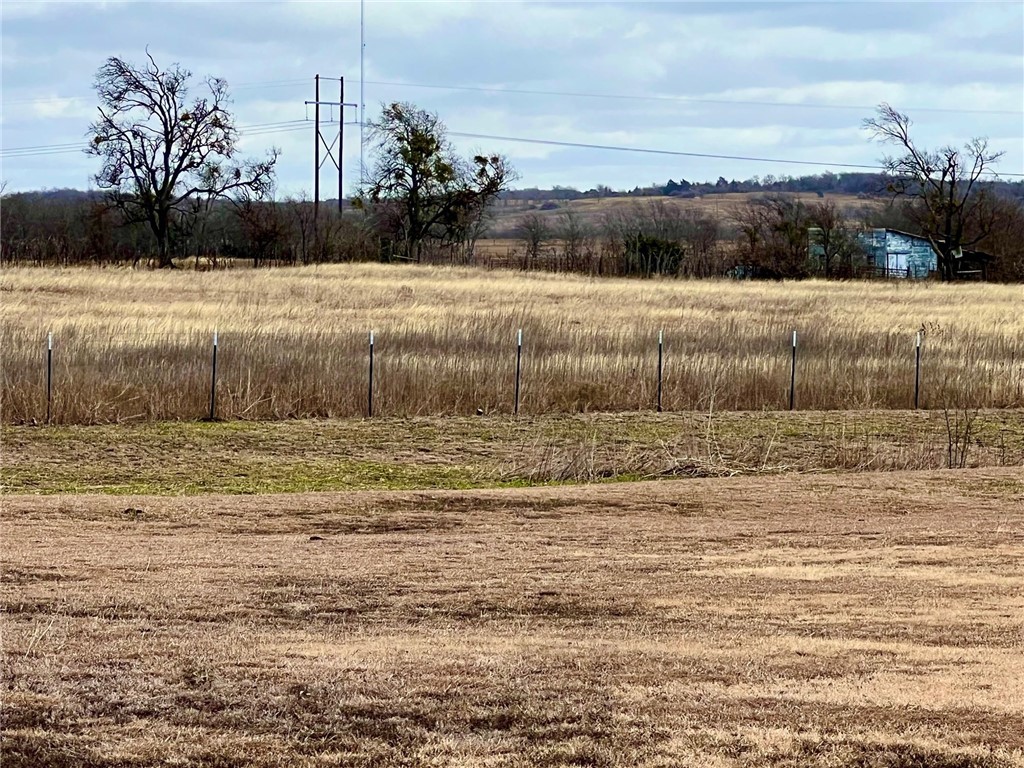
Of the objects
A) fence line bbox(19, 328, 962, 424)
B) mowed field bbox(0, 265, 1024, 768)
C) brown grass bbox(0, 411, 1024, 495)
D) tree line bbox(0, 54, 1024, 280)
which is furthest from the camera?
tree line bbox(0, 54, 1024, 280)

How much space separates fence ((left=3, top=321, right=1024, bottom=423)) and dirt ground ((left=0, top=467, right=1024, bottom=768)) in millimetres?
6965

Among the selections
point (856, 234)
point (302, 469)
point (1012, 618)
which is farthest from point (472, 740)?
point (856, 234)

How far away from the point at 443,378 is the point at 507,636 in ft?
46.8

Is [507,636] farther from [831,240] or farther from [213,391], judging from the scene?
[831,240]

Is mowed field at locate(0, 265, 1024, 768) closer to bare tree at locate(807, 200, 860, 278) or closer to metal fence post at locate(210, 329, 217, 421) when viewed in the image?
metal fence post at locate(210, 329, 217, 421)

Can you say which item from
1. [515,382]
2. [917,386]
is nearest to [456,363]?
[515,382]

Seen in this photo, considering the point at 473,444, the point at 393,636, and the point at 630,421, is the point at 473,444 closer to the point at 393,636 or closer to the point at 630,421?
the point at 630,421

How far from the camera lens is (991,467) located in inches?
649

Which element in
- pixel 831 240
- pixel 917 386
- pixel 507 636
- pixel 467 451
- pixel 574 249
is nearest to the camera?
pixel 507 636

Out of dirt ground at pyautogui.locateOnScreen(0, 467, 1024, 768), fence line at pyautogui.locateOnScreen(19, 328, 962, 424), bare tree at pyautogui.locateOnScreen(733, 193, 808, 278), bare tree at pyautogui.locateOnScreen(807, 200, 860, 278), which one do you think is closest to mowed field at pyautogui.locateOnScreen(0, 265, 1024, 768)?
dirt ground at pyautogui.locateOnScreen(0, 467, 1024, 768)

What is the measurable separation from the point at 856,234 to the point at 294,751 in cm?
7645

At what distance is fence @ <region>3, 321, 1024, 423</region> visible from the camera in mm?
19969

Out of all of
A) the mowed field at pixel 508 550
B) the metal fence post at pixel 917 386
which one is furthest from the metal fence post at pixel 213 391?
the metal fence post at pixel 917 386

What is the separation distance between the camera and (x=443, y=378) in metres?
21.7
